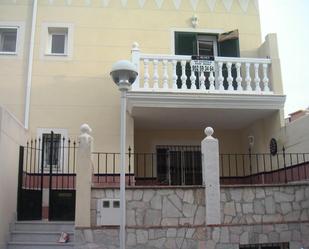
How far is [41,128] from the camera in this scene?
11.4 meters

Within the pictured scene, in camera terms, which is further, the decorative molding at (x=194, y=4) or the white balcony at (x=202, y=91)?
the decorative molding at (x=194, y=4)

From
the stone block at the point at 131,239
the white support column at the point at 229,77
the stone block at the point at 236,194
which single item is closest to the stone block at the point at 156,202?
the stone block at the point at 131,239

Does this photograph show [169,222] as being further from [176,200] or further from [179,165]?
[179,165]

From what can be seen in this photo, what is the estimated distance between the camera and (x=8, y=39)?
1213 centimetres

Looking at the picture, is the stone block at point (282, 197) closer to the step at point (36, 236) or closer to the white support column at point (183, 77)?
the white support column at point (183, 77)

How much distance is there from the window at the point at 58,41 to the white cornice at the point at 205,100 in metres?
2.95

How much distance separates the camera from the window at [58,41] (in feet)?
39.7

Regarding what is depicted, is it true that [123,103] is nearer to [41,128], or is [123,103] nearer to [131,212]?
[131,212]

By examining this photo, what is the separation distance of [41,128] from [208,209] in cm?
536

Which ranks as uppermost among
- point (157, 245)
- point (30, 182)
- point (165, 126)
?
point (165, 126)

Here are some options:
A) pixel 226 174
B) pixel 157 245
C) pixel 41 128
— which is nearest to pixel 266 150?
pixel 226 174

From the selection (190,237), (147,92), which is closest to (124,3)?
(147,92)

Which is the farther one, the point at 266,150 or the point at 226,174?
the point at 226,174

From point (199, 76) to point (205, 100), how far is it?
0.81m
